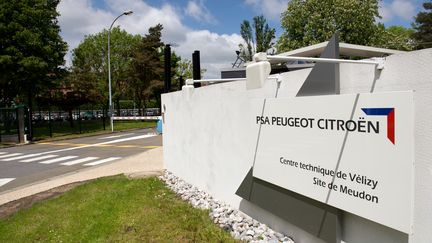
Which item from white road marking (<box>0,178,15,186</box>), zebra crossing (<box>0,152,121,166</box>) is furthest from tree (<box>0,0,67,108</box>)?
white road marking (<box>0,178,15,186</box>)

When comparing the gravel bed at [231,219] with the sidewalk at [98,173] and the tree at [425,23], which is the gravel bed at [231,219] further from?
the tree at [425,23]

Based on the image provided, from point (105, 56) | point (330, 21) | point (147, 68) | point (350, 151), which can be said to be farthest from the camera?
point (105, 56)

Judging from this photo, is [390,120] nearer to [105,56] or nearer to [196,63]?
[196,63]

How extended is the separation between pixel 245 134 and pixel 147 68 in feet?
123

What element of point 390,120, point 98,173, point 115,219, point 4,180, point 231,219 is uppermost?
point 390,120

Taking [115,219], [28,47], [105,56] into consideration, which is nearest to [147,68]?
[105,56]

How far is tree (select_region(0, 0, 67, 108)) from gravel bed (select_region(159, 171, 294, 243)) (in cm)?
2173

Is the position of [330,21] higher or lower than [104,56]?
lower

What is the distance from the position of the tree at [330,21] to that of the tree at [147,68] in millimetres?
19993

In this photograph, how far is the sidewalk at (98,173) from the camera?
29.6ft

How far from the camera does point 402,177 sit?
2975 mm

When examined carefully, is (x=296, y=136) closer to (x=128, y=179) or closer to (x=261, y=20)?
(x=128, y=179)

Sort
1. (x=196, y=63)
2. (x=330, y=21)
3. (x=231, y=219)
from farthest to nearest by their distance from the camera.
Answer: (x=330, y=21)
(x=196, y=63)
(x=231, y=219)

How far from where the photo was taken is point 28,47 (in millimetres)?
25719
